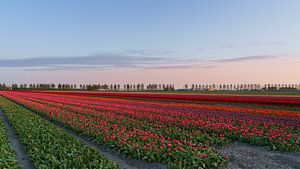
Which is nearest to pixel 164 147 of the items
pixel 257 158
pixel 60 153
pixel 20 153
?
pixel 257 158

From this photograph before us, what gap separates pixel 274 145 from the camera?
1030 centimetres

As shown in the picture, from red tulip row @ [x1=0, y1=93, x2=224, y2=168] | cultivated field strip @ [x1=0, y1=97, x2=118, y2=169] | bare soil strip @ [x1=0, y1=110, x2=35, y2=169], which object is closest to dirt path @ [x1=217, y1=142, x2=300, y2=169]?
red tulip row @ [x1=0, y1=93, x2=224, y2=168]

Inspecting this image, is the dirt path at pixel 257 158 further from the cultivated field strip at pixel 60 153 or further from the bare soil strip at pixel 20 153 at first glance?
the bare soil strip at pixel 20 153

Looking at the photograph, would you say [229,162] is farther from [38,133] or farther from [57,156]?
[38,133]

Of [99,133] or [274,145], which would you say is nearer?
[274,145]

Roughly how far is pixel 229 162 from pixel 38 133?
8.27 metres

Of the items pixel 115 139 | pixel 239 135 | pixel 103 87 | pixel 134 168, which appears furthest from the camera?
pixel 103 87

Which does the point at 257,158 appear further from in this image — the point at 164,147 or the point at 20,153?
the point at 20,153

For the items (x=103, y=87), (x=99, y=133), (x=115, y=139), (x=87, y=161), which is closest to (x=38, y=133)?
(x=99, y=133)

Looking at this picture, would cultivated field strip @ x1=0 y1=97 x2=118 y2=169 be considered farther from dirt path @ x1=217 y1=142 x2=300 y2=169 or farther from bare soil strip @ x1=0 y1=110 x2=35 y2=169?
dirt path @ x1=217 y1=142 x2=300 y2=169

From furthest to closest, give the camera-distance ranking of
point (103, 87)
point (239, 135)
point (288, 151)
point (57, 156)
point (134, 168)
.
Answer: point (103, 87), point (239, 135), point (288, 151), point (57, 156), point (134, 168)

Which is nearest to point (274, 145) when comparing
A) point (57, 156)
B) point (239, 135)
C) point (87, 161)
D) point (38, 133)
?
point (239, 135)

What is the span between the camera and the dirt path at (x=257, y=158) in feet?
27.3

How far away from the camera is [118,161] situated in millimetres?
8922
